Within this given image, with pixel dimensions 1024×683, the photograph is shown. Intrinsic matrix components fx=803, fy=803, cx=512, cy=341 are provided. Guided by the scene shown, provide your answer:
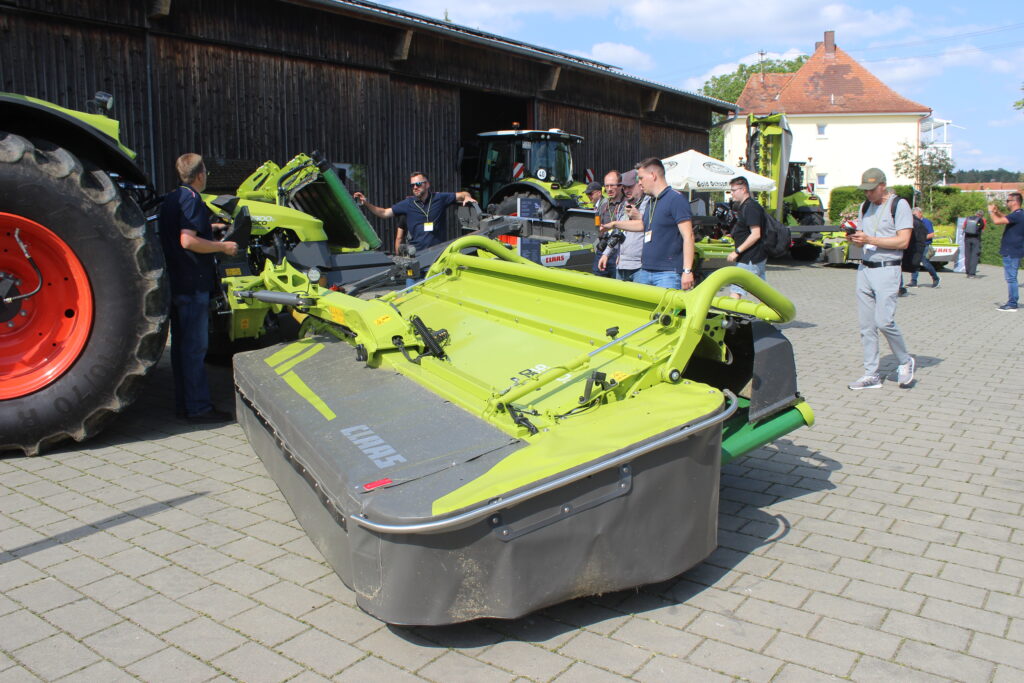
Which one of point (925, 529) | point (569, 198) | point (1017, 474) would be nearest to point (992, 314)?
point (569, 198)

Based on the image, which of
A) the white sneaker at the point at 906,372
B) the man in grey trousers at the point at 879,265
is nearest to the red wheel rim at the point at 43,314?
the man in grey trousers at the point at 879,265

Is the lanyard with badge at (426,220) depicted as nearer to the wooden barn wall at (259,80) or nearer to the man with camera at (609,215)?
the man with camera at (609,215)

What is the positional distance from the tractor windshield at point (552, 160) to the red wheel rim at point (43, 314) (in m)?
9.95

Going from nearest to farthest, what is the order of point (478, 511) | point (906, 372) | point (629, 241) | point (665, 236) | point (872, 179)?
point (478, 511) < point (665, 236) < point (872, 179) < point (629, 241) < point (906, 372)

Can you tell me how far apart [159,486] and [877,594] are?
3.40m

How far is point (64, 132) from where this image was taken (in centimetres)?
467

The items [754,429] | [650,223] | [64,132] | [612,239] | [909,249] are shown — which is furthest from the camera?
[909,249]

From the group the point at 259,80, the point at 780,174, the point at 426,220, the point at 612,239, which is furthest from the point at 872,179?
the point at 780,174

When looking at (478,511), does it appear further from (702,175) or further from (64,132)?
(702,175)

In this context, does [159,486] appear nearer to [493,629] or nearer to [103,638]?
[103,638]

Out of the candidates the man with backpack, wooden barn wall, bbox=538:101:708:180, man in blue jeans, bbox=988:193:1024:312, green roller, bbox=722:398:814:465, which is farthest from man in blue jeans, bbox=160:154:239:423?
the man with backpack

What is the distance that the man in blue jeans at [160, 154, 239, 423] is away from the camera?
5035mm

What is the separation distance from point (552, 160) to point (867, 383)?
8692mm

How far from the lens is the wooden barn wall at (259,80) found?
864 centimetres
